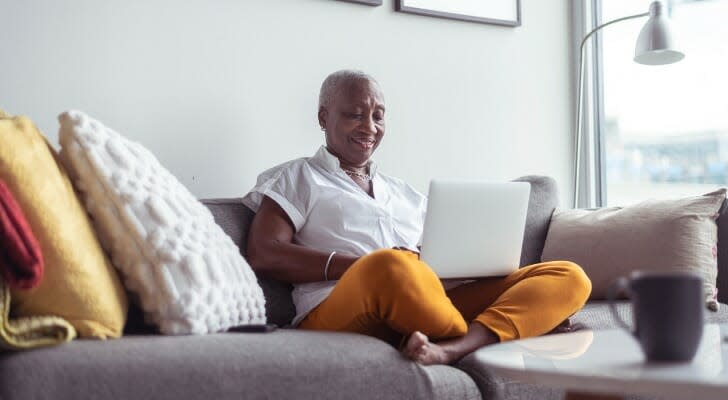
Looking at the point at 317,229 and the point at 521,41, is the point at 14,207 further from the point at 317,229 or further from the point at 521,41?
the point at 521,41

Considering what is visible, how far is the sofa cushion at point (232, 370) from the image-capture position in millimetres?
1425

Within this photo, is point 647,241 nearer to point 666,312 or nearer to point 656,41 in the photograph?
point 656,41

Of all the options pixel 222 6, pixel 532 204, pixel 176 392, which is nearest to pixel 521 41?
pixel 532 204

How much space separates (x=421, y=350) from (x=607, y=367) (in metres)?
0.72

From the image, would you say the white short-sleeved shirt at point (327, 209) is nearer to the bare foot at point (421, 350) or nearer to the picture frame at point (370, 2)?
the bare foot at point (421, 350)

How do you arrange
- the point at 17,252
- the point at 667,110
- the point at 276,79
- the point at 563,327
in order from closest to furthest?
1. the point at 17,252
2. the point at 563,327
3. the point at 276,79
4. the point at 667,110

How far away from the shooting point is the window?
131 inches

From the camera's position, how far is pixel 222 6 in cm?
273

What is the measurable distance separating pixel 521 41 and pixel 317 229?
145cm

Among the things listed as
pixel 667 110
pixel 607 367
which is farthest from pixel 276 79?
pixel 607 367

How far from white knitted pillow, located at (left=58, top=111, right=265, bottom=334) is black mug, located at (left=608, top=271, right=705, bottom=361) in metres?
0.93

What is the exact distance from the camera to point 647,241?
8.39 ft

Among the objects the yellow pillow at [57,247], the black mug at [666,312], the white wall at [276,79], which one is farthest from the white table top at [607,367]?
the white wall at [276,79]

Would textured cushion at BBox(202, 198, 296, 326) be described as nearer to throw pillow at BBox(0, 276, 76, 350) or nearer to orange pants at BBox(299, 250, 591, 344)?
orange pants at BBox(299, 250, 591, 344)
